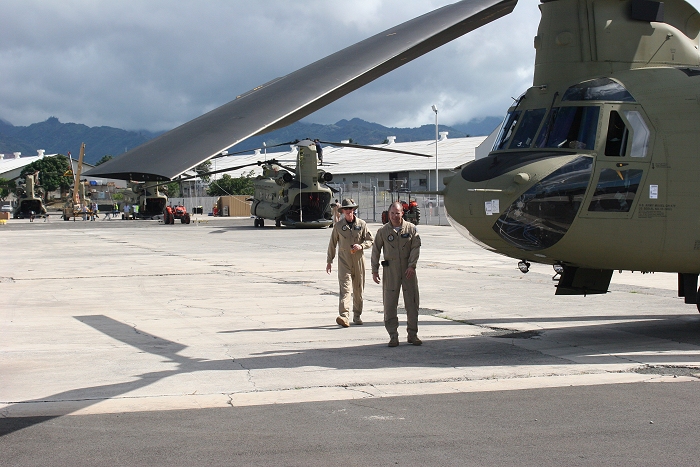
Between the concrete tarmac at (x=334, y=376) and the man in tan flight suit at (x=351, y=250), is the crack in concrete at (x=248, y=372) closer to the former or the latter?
the concrete tarmac at (x=334, y=376)

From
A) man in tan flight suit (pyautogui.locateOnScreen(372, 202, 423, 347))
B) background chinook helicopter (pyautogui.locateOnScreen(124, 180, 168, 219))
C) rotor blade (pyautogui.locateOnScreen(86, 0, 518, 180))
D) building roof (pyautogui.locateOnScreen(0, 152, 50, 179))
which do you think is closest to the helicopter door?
man in tan flight suit (pyautogui.locateOnScreen(372, 202, 423, 347))

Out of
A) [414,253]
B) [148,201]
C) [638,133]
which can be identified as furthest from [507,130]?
[148,201]

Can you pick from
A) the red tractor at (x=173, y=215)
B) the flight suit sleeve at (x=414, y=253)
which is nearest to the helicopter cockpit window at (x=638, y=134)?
the flight suit sleeve at (x=414, y=253)

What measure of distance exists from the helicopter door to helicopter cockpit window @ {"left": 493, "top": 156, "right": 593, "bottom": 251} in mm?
129

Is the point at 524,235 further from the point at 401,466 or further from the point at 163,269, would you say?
the point at 163,269

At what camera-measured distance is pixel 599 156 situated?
8828 millimetres

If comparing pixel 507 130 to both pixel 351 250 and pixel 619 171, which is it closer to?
pixel 619 171

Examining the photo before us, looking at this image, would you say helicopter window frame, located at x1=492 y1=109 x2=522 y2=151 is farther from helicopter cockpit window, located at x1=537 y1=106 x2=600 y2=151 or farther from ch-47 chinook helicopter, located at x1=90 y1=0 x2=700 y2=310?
helicopter cockpit window, located at x1=537 y1=106 x2=600 y2=151

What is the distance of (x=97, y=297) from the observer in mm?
15422

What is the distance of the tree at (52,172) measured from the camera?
123 metres

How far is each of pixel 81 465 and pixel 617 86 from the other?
6.92 metres

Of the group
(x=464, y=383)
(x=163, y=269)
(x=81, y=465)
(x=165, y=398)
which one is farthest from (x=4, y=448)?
(x=163, y=269)

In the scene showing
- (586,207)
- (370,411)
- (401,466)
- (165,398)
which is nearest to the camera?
(401,466)

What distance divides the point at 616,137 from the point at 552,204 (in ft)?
3.51
